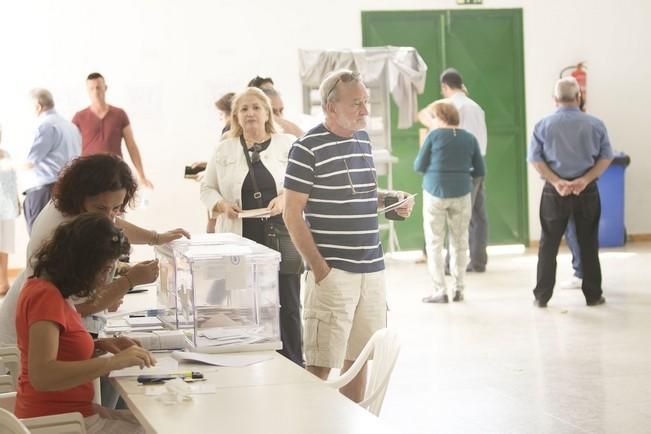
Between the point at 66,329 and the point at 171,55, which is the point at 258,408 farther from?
the point at 171,55

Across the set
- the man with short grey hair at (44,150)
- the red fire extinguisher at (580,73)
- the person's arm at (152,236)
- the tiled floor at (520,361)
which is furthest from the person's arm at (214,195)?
the red fire extinguisher at (580,73)

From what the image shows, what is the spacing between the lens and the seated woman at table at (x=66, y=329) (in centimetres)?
332

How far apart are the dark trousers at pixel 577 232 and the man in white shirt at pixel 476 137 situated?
7.25 feet

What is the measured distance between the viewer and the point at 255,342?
407 cm

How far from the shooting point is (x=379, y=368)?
386cm

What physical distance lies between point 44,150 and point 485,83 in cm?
549

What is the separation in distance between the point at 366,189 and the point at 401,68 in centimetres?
769

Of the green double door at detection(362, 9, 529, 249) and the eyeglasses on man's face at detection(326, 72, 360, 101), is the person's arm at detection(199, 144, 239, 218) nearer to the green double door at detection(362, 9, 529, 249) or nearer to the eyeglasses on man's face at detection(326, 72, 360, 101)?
the eyeglasses on man's face at detection(326, 72, 360, 101)

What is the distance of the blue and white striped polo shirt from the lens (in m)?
4.95

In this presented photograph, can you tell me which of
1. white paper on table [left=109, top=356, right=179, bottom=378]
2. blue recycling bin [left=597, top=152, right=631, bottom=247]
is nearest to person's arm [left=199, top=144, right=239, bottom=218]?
white paper on table [left=109, top=356, right=179, bottom=378]

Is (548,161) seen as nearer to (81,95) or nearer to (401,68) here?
(401,68)

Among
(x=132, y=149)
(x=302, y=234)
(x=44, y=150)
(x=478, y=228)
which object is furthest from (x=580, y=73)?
(x=302, y=234)

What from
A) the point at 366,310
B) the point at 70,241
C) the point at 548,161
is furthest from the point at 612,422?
the point at 548,161

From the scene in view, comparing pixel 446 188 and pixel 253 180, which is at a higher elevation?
pixel 253 180
